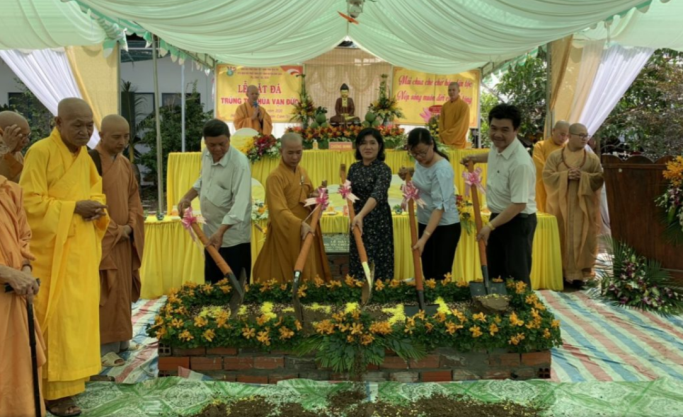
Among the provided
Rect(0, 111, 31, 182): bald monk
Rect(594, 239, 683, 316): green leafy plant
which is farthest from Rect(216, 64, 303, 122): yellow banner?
Rect(0, 111, 31, 182): bald monk

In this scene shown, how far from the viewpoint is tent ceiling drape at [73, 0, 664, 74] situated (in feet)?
12.0

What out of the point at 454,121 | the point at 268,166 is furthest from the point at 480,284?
the point at 454,121

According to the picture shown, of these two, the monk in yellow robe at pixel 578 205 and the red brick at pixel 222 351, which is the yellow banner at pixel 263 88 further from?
the red brick at pixel 222 351

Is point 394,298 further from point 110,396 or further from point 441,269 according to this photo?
point 110,396

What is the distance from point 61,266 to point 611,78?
6.61m

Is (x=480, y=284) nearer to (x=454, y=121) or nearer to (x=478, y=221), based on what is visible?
(x=478, y=221)

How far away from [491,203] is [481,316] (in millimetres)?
941

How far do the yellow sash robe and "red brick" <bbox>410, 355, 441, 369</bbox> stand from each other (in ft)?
5.05

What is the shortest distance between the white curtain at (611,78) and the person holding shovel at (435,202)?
13.0ft

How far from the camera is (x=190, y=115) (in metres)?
12.5

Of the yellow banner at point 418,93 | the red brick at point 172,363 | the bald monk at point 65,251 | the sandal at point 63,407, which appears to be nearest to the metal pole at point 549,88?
the yellow banner at point 418,93

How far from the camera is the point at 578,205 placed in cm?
536

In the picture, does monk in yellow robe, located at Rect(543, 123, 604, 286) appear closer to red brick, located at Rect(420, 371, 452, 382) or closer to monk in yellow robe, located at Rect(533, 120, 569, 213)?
monk in yellow robe, located at Rect(533, 120, 569, 213)

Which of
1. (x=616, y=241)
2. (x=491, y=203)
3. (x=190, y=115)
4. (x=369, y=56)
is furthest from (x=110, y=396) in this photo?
(x=190, y=115)
